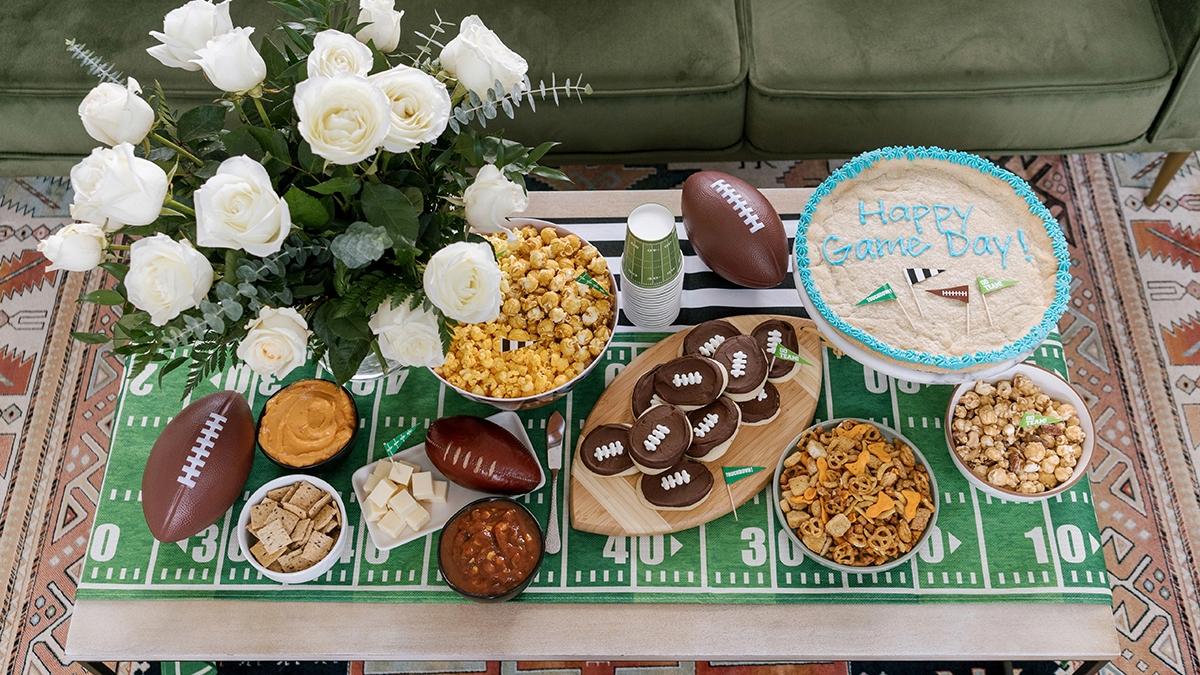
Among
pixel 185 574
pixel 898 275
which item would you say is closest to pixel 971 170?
pixel 898 275

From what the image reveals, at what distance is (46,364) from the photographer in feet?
7.45

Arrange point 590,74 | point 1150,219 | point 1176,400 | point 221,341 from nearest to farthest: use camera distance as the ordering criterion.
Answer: point 221,341
point 590,74
point 1176,400
point 1150,219

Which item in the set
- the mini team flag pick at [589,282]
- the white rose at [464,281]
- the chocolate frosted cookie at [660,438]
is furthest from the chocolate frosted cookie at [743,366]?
the white rose at [464,281]

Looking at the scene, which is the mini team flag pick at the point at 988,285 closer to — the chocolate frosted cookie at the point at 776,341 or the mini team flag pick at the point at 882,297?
the mini team flag pick at the point at 882,297

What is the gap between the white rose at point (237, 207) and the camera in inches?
33.4

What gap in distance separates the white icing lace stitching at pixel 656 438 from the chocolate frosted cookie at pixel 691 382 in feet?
0.20

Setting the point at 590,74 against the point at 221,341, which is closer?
the point at 221,341

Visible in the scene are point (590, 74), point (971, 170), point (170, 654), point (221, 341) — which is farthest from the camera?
point (590, 74)

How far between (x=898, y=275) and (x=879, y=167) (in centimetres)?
23

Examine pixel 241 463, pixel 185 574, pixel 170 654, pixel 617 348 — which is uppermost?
pixel 617 348

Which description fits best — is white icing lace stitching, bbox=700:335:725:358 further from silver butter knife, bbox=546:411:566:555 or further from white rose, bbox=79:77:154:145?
white rose, bbox=79:77:154:145

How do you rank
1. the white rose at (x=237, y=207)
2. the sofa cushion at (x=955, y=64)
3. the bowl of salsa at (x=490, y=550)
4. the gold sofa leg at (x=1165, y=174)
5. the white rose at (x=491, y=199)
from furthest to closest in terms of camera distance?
the gold sofa leg at (x=1165, y=174) → the sofa cushion at (x=955, y=64) → the bowl of salsa at (x=490, y=550) → the white rose at (x=491, y=199) → the white rose at (x=237, y=207)

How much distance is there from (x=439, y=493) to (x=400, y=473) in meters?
0.07

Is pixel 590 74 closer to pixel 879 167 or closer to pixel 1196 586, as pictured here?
pixel 879 167
